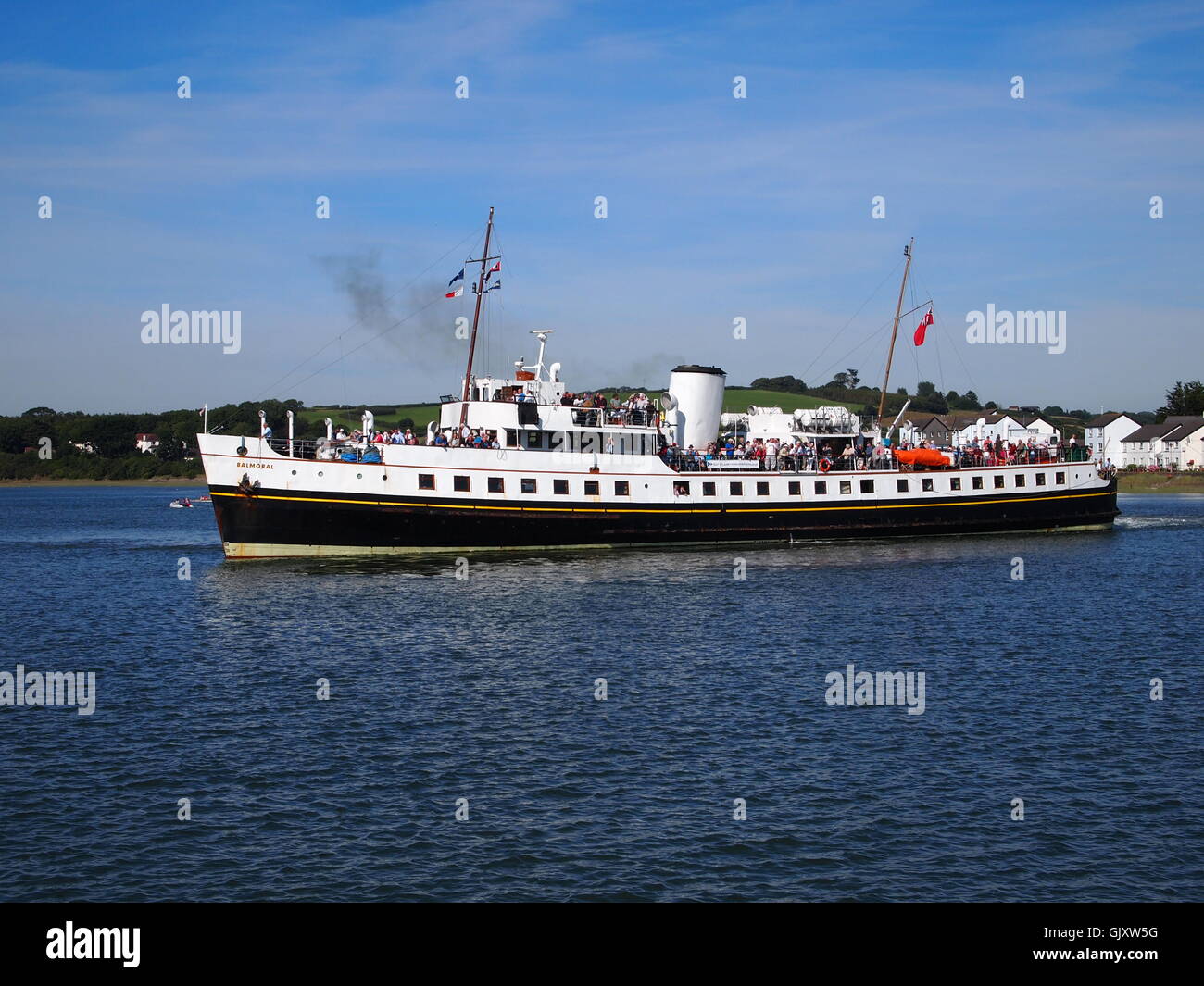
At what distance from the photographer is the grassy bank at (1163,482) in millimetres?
135500

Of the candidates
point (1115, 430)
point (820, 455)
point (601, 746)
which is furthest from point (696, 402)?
point (1115, 430)

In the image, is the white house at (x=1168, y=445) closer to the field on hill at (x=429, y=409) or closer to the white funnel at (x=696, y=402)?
the field on hill at (x=429, y=409)

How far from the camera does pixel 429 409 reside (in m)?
135

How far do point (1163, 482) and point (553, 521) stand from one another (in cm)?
11421

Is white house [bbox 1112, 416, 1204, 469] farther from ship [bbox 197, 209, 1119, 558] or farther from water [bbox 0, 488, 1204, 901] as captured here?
water [bbox 0, 488, 1204, 901]

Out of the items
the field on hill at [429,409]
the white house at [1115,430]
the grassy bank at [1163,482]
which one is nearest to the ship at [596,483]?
the field on hill at [429,409]

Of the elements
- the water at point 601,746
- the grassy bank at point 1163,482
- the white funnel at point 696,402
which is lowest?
the water at point 601,746

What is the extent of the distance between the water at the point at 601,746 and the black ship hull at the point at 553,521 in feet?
23.0

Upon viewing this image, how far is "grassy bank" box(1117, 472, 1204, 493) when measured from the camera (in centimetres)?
13550

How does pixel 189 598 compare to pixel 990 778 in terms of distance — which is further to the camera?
pixel 189 598

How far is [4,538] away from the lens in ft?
236
